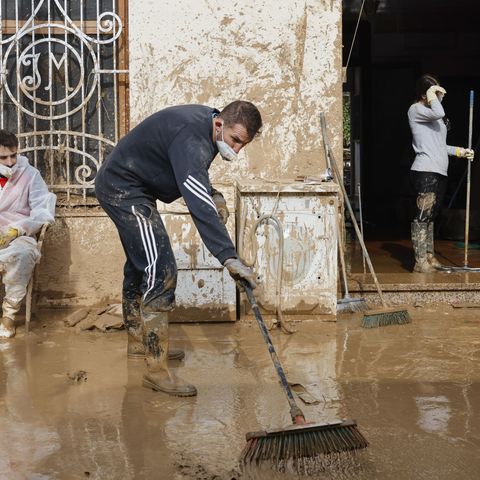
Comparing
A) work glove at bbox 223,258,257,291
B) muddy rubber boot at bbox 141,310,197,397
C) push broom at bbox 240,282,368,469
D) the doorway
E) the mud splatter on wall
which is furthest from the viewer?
the doorway

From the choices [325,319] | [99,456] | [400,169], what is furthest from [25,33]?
[400,169]

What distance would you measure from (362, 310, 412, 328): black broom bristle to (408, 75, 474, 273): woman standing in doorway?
4.73 feet

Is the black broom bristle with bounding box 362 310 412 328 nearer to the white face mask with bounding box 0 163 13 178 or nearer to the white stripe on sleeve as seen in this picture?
the white stripe on sleeve

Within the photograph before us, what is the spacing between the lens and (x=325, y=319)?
707cm

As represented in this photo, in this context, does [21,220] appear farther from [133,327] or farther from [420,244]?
[420,244]

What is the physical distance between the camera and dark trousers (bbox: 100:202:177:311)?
5.29 meters

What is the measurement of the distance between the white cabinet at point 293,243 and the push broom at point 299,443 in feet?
9.57

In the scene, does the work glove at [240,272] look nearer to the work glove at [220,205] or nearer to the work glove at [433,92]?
the work glove at [220,205]

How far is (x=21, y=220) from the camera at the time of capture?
684cm

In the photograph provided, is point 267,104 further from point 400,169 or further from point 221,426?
point 400,169

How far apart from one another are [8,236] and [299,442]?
11.2 ft

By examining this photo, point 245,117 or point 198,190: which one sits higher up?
point 245,117

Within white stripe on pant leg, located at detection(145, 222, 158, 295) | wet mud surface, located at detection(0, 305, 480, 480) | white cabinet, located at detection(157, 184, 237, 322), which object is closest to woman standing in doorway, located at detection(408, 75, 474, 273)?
wet mud surface, located at detection(0, 305, 480, 480)

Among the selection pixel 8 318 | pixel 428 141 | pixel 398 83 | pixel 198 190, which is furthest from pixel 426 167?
pixel 398 83
